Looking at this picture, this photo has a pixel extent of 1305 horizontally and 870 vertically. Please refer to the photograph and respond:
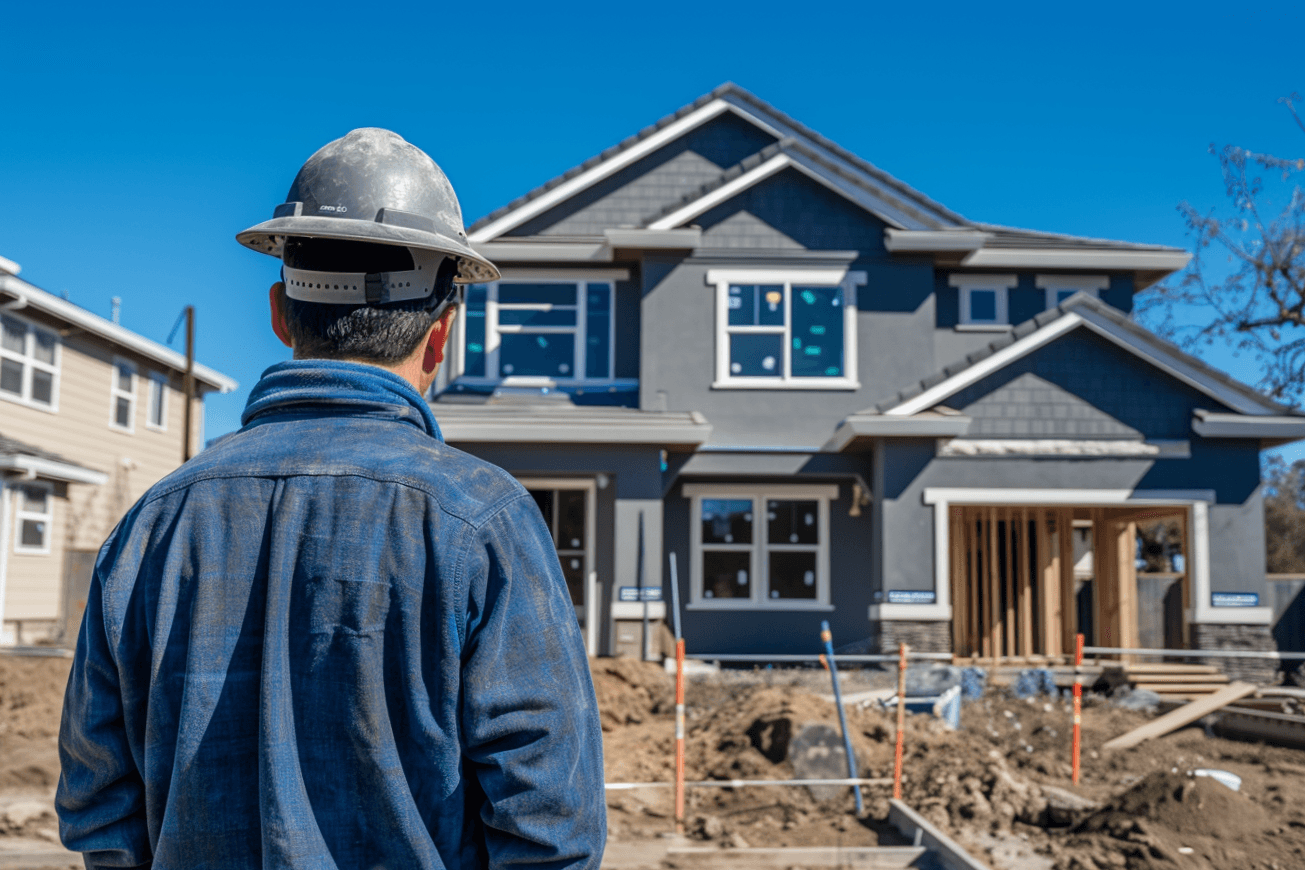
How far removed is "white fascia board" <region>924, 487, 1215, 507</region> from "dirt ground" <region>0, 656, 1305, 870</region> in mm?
2665

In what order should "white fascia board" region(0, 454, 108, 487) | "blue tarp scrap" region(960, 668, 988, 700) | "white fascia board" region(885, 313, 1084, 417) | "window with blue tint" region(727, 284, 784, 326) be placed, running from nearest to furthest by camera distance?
"blue tarp scrap" region(960, 668, 988, 700)
"white fascia board" region(885, 313, 1084, 417)
"window with blue tint" region(727, 284, 784, 326)
"white fascia board" region(0, 454, 108, 487)

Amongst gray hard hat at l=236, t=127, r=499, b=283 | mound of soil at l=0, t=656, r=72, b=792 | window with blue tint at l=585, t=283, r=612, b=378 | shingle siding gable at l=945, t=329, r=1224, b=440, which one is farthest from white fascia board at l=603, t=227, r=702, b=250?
gray hard hat at l=236, t=127, r=499, b=283

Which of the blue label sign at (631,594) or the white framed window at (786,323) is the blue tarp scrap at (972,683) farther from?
the white framed window at (786,323)

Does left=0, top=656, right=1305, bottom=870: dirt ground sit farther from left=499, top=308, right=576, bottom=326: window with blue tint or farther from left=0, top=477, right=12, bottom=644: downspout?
left=499, top=308, right=576, bottom=326: window with blue tint

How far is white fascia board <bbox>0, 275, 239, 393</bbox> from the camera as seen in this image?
18562 mm

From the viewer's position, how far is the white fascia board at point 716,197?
1584cm

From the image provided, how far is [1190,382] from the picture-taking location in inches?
571

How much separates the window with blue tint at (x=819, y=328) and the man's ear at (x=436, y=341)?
14.4 m

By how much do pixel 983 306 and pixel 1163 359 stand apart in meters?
3.30

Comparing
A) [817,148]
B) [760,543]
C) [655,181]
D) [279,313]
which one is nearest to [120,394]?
[655,181]

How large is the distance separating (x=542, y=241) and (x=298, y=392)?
15023mm

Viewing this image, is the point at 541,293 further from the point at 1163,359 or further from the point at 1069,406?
the point at 1163,359

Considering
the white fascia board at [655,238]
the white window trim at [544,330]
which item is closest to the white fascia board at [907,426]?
the white fascia board at [655,238]

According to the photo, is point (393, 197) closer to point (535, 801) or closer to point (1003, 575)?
point (535, 801)
